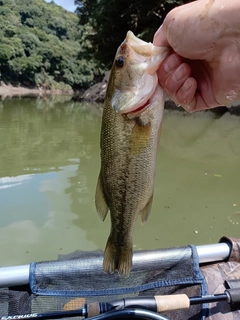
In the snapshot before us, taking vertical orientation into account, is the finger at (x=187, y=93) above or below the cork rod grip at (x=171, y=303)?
above

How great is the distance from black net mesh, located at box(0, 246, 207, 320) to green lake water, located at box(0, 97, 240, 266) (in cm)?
187

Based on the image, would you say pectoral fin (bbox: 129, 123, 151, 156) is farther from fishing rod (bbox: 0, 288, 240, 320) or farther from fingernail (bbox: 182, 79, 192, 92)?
fishing rod (bbox: 0, 288, 240, 320)

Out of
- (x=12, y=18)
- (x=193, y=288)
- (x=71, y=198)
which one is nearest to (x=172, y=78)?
(x=193, y=288)

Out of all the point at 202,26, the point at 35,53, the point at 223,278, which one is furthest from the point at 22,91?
the point at 202,26

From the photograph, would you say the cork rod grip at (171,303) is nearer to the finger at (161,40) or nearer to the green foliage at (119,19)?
the finger at (161,40)

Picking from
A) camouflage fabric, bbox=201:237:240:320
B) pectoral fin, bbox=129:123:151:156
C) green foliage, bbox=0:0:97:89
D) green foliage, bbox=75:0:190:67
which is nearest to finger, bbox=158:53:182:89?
pectoral fin, bbox=129:123:151:156

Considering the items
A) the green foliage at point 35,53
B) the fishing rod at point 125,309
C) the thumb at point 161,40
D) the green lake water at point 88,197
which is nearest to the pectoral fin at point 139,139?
the thumb at point 161,40

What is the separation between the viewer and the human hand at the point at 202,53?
141 centimetres

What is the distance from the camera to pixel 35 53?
209ft

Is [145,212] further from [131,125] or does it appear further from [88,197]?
[88,197]

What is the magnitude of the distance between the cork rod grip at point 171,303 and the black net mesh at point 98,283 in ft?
0.85

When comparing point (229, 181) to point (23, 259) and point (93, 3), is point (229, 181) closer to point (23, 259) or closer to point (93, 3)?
point (23, 259)

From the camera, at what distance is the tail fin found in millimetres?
Result: 1792

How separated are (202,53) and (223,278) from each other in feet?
4.92
